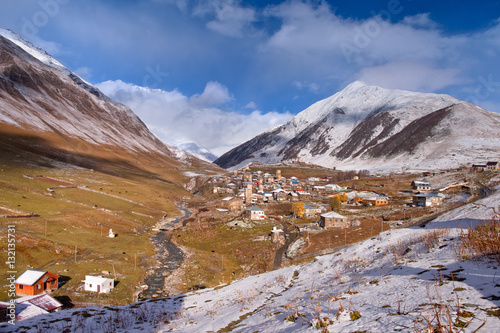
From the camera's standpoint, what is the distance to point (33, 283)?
107 ft

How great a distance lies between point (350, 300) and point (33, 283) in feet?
122

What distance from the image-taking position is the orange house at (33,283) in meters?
32.8

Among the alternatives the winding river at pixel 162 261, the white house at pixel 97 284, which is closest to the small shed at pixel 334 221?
the winding river at pixel 162 261

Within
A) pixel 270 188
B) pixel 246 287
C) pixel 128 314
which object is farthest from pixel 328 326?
pixel 270 188

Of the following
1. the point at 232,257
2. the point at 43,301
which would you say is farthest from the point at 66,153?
the point at 43,301

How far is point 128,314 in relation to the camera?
15.4 m

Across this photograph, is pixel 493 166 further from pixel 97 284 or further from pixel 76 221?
pixel 76 221

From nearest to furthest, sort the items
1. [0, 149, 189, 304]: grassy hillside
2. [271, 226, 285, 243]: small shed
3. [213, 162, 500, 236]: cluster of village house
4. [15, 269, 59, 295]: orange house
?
[15, 269, 59, 295]: orange house
[0, 149, 189, 304]: grassy hillside
[271, 226, 285, 243]: small shed
[213, 162, 500, 236]: cluster of village house

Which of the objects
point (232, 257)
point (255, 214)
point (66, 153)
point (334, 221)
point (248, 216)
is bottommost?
point (232, 257)

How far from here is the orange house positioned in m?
32.8

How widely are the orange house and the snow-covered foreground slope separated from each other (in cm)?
2339

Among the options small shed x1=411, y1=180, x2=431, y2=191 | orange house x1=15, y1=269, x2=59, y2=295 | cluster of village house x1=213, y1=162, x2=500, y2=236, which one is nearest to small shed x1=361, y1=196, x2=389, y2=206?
cluster of village house x1=213, y1=162, x2=500, y2=236

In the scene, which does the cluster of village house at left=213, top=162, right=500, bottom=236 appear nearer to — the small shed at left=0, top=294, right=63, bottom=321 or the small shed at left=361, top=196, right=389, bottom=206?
the small shed at left=361, top=196, right=389, bottom=206

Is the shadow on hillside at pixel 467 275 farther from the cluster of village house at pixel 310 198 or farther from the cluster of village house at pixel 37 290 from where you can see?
the cluster of village house at pixel 310 198
